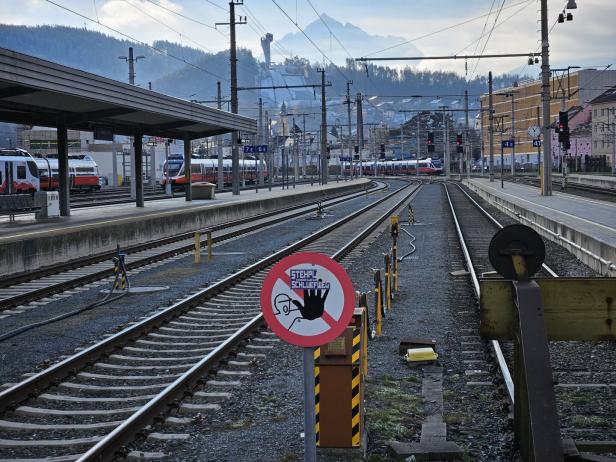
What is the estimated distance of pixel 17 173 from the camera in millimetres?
53500

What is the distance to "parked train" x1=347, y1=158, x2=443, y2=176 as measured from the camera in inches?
5699

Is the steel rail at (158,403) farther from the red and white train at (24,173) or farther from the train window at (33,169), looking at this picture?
the train window at (33,169)

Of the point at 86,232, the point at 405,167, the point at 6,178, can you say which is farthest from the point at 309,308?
the point at 405,167

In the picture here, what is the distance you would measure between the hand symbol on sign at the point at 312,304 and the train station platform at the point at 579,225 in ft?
42.0

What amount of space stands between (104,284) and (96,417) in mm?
10906

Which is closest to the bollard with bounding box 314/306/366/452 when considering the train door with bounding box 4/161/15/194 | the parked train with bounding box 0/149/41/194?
the parked train with bounding box 0/149/41/194

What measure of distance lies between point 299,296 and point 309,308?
93 millimetres

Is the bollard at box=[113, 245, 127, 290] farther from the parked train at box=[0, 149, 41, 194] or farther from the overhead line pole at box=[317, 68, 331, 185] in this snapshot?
the overhead line pole at box=[317, 68, 331, 185]

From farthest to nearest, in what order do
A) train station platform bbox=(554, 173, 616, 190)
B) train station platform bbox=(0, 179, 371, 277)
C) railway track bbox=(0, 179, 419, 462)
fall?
1. train station platform bbox=(554, 173, 616, 190)
2. train station platform bbox=(0, 179, 371, 277)
3. railway track bbox=(0, 179, 419, 462)

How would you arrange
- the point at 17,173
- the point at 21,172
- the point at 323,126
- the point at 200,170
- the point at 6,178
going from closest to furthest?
1. the point at 6,178
2. the point at 17,173
3. the point at 21,172
4. the point at 323,126
5. the point at 200,170

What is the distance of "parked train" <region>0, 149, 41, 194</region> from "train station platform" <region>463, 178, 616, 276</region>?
26.4 m

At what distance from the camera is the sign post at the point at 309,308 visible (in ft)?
18.5

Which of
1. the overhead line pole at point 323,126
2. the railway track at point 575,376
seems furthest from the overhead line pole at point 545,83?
the overhead line pole at point 323,126

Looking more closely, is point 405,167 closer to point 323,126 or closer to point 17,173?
point 323,126
